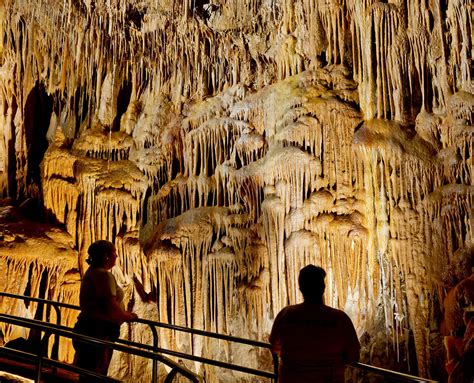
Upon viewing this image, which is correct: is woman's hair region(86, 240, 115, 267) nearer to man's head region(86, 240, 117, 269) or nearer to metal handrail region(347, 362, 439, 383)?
man's head region(86, 240, 117, 269)

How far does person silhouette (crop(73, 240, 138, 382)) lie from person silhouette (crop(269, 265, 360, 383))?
1.14 m

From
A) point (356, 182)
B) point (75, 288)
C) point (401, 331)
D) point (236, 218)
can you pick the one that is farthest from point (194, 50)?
point (401, 331)

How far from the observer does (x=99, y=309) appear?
3.00 meters

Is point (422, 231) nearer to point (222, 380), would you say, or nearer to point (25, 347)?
point (222, 380)

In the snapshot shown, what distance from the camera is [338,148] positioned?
273 inches

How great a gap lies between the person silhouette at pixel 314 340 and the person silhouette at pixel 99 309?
114 cm

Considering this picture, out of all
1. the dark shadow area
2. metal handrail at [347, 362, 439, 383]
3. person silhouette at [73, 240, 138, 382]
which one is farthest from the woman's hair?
the dark shadow area

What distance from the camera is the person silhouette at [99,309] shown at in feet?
9.81

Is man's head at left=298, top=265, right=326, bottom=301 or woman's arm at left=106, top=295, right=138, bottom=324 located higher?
man's head at left=298, top=265, right=326, bottom=301

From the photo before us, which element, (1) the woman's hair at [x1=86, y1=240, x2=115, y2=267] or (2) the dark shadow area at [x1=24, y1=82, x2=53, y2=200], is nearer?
(1) the woman's hair at [x1=86, y1=240, x2=115, y2=267]

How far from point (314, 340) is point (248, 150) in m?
5.71

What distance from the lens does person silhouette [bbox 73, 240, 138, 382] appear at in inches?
118

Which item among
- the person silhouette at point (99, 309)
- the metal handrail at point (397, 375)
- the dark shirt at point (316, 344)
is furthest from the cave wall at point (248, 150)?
the dark shirt at point (316, 344)

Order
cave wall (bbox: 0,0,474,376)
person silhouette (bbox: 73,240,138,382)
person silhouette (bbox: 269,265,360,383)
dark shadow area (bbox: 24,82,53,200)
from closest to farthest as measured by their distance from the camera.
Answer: person silhouette (bbox: 269,265,360,383) < person silhouette (bbox: 73,240,138,382) < cave wall (bbox: 0,0,474,376) < dark shadow area (bbox: 24,82,53,200)
